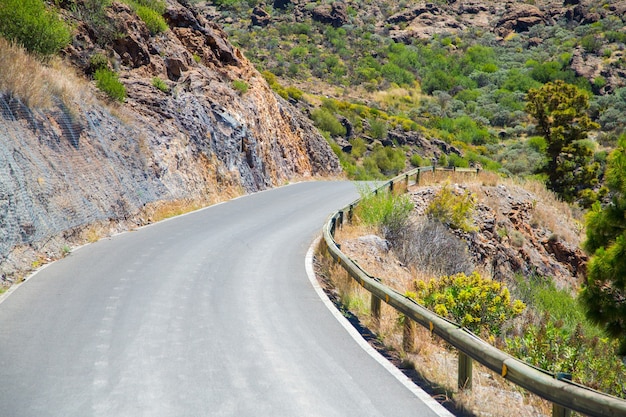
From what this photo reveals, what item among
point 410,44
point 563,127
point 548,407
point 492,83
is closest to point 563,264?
point 563,127

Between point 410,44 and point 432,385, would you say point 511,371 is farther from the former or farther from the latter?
point 410,44

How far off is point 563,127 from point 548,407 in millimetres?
30377

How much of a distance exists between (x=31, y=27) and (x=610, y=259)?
53.6 ft

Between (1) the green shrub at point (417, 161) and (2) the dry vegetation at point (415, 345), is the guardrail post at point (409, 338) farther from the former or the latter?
(1) the green shrub at point (417, 161)

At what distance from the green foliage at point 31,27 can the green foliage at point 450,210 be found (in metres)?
13.5

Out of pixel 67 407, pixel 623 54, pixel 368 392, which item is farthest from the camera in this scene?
pixel 623 54

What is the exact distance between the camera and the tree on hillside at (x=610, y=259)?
969cm

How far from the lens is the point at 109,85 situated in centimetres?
1850

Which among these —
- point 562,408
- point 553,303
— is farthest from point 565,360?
point 553,303

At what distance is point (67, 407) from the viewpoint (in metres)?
4.72

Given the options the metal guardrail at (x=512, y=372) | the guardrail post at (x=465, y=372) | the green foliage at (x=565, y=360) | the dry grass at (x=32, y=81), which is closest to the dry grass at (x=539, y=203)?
the dry grass at (x=32, y=81)

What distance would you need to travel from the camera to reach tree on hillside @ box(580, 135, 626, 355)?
969cm

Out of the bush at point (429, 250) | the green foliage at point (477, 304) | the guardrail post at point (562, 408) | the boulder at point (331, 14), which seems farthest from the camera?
the boulder at point (331, 14)

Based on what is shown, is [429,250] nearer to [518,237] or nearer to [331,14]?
[518,237]
